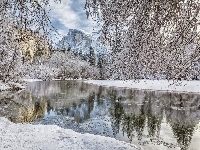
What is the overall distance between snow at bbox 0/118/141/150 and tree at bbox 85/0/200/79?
6736mm

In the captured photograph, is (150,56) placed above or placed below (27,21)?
below

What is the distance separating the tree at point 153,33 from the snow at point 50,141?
6.74 meters

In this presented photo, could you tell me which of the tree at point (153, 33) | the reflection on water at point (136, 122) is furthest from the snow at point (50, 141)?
the tree at point (153, 33)

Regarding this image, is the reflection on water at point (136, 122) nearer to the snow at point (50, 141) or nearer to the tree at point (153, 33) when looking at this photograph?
the snow at point (50, 141)

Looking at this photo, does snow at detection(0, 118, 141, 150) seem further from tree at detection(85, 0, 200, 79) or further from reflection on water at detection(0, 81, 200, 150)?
tree at detection(85, 0, 200, 79)

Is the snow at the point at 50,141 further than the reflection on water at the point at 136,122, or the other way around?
the reflection on water at the point at 136,122

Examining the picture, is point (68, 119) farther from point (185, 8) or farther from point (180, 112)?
point (185, 8)

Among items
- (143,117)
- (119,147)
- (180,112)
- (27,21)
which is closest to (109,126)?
(143,117)

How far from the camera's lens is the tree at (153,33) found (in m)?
4.29

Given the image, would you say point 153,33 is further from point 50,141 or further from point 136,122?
point 136,122

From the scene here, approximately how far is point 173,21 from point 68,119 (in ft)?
56.2

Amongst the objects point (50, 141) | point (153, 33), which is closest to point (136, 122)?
point (50, 141)

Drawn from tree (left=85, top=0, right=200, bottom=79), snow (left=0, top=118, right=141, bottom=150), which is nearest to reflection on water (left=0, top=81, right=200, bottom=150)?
snow (left=0, top=118, right=141, bottom=150)

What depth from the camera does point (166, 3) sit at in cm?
391
